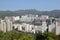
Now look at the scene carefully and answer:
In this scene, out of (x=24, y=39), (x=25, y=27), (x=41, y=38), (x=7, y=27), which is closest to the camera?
(x=24, y=39)

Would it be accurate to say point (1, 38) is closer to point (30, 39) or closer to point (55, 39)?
point (30, 39)

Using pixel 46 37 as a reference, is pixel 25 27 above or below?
below

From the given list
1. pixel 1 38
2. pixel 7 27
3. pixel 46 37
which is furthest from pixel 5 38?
pixel 7 27

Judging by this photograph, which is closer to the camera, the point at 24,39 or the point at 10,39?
the point at 24,39

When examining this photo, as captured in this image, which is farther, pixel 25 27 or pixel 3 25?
pixel 25 27

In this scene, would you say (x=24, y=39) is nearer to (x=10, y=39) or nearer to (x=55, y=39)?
(x=10, y=39)

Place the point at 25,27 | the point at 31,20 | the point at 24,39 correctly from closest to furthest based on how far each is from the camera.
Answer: the point at 24,39
the point at 25,27
the point at 31,20

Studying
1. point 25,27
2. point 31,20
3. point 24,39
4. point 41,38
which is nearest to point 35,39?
point 41,38

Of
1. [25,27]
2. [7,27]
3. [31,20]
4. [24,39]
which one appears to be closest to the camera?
[24,39]

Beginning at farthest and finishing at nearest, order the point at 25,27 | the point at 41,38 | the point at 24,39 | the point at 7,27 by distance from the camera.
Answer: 1. the point at 25,27
2. the point at 7,27
3. the point at 41,38
4. the point at 24,39
